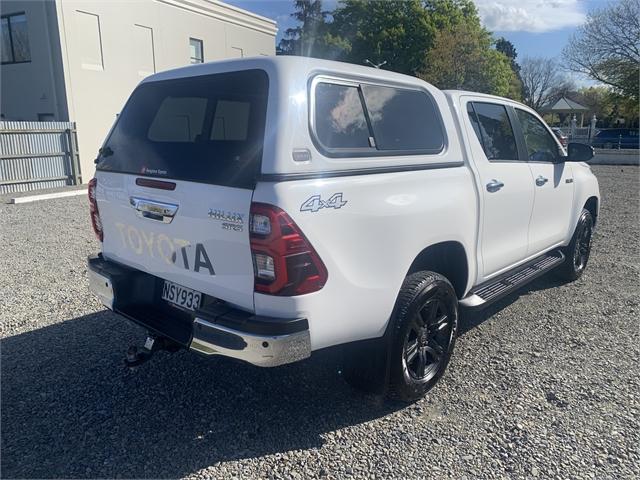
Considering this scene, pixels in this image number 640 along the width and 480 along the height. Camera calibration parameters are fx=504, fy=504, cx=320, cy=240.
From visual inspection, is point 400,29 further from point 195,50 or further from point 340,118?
point 340,118

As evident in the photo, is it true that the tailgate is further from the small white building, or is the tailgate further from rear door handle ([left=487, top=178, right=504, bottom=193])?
the small white building

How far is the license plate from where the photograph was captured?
2868 millimetres

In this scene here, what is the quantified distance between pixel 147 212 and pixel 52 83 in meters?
16.0

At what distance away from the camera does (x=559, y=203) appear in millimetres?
4969

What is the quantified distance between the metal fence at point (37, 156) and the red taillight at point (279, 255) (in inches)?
572

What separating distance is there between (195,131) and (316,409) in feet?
6.36

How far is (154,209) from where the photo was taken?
293cm

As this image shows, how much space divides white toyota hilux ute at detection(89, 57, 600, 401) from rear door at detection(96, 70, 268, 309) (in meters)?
0.01

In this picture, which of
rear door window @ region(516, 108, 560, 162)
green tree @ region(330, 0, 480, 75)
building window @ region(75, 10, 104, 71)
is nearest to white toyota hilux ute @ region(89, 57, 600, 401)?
rear door window @ region(516, 108, 560, 162)

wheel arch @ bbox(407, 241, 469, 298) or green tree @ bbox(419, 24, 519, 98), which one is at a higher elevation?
green tree @ bbox(419, 24, 519, 98)

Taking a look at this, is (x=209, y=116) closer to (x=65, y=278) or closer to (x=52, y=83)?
(x=65, y=278)

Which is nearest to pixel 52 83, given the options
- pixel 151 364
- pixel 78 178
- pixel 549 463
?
pixel 78 178

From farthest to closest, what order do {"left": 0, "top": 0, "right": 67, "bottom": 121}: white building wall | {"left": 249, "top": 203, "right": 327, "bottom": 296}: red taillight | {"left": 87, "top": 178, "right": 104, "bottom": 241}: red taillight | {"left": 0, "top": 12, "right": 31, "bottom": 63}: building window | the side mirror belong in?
{"left": 0, "top": 12, "right": 31, "bottom": 63}: building window → {"left": 0, "top": 0, "right": 67, "bottom": 121}: white building wall → the side mirror → {"left": 87, "top": 178, "right": 104, "bottom": 241}: red taillight → {"left": 249, "top": 203, "right": 327, "bottom": 296}: red taillight

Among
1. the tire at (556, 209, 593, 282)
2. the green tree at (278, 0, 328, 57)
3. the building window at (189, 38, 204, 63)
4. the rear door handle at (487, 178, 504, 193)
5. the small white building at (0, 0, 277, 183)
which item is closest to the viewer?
the rear door handle at (487, 178, 504, 193)
